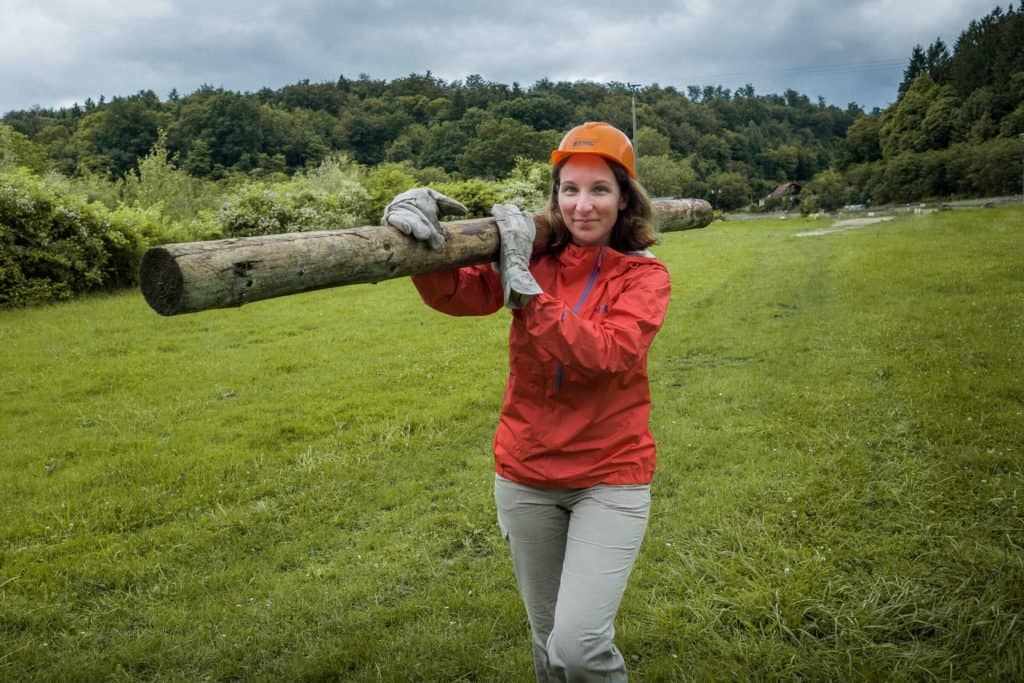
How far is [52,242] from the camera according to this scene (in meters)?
15.7

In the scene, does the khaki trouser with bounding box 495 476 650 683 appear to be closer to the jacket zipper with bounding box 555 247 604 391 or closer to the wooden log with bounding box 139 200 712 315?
the jacket zipper with bounding box 555 247 604 391

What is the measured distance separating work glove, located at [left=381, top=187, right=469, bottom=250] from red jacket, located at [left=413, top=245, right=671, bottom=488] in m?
0.47

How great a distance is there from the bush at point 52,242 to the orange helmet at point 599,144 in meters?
15.9

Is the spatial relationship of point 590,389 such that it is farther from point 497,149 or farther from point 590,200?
point 497,149

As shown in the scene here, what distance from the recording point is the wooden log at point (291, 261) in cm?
224

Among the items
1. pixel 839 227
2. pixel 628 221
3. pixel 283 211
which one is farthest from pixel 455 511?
pixel 839 227

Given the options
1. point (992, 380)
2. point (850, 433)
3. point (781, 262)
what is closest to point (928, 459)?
point (850, 433)

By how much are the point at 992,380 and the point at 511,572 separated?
6.01m

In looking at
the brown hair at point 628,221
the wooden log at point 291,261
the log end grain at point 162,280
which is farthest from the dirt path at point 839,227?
the log end grain at point 162,280

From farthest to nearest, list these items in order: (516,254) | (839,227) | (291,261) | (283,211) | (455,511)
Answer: (839,227), (283,211), (455,511), (516,254), (291,261)

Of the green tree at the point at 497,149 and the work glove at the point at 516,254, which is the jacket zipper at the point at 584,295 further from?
the green tree at the point at 497,149

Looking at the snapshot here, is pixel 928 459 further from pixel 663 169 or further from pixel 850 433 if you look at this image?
pixel 663 169

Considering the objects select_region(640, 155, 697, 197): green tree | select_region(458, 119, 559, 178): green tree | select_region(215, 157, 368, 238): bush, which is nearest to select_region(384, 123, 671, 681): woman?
select_region(215, 157, 368, 238): bush

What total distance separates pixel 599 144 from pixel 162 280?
1684 millimetres
